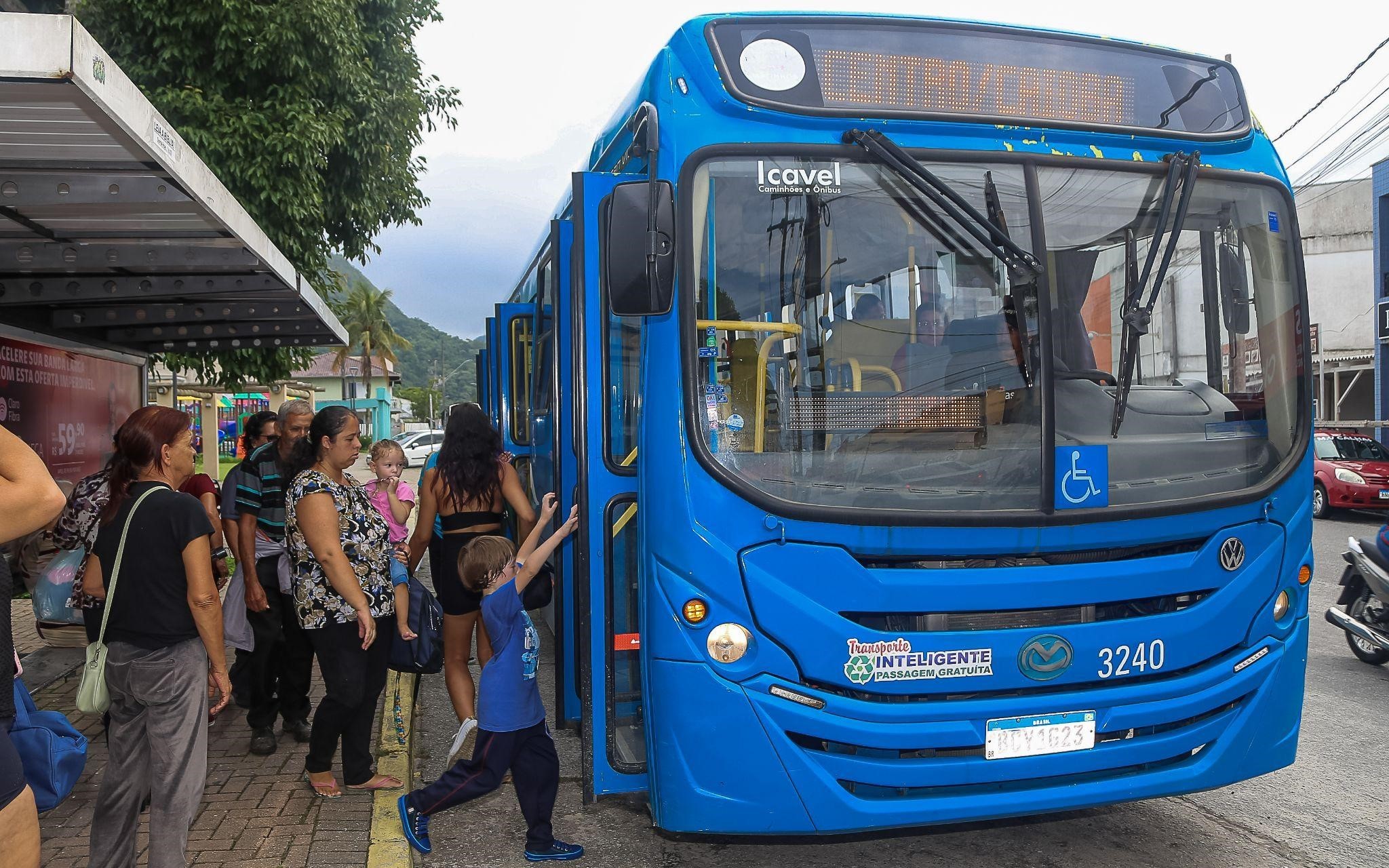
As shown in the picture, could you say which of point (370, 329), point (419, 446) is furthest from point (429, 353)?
point (419, 446)

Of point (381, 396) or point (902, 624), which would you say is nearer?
point (902, 624)

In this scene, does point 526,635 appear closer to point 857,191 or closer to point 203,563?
point 203,563

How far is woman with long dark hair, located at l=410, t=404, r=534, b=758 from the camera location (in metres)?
5.48

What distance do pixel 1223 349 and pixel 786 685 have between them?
7.00ft

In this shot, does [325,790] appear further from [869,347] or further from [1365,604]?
[1365,604]

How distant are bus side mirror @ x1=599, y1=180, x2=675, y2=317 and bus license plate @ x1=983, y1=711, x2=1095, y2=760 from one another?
179 centimetres

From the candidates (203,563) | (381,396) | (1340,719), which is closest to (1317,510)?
(1340,719)

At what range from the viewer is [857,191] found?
3748 mm

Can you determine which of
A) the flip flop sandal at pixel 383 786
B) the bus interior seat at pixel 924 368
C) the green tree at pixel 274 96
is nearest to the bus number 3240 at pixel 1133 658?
the bus interior seat at pixel 924 368

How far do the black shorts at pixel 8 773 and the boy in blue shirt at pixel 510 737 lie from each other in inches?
71.9

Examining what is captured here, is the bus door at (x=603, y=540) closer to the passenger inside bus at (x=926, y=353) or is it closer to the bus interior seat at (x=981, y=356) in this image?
the passenger inside bus at (x=926, y=353)

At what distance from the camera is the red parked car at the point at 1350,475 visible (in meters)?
17.3

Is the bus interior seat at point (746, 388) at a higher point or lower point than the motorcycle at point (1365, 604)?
higher

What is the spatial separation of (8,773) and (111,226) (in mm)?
3973
